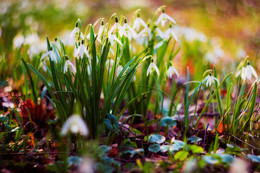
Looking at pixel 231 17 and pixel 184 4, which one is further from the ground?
pixel 184 4

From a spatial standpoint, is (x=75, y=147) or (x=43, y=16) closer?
(x=75, y=147)

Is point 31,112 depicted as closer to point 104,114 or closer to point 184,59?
point 104,114

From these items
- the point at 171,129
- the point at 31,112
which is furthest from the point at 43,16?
the point at 171,129

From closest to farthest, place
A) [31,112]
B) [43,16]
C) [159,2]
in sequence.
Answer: [31,112]
[43,16]
[159,2]

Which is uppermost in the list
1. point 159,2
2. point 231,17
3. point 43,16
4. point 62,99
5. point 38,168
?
point 159,2

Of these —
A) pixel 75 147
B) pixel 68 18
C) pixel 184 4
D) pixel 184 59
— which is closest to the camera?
pixel 75 147

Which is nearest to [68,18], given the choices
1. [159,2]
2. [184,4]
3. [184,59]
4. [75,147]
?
[184,59]
